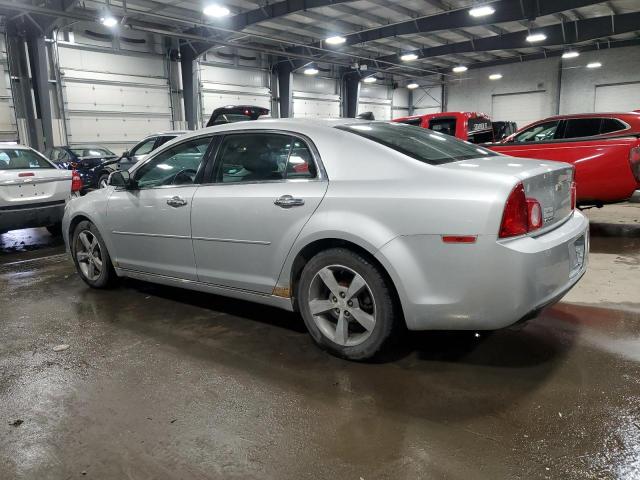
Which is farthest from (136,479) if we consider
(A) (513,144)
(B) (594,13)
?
(B) (594,13)

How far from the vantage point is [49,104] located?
1372 cm

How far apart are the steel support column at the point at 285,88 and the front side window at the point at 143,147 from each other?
992 centimetres

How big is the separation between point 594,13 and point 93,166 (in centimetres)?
1638

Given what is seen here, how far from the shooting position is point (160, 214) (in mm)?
3746

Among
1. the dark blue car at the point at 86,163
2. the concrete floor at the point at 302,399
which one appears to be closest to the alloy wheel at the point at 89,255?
the concrete floor at the point at 302,399

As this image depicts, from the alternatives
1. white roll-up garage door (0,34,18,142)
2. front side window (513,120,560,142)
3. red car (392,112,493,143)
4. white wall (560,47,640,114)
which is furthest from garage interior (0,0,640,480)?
white wall (560,47,640,114)

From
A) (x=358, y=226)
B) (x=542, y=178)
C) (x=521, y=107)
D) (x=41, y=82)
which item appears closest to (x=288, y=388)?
(x=358, y=226)

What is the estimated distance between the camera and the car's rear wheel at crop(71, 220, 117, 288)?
14.5 ft

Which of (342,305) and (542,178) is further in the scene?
(342,305)

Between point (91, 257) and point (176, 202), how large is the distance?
4.91 ft

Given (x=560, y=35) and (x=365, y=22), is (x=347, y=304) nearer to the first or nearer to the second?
(x=365, y=22)

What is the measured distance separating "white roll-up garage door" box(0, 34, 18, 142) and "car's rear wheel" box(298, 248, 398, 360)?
13.9 m

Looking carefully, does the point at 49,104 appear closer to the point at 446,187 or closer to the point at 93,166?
the point at 93,166

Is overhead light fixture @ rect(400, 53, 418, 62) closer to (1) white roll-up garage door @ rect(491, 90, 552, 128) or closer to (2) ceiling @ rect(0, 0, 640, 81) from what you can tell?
(2) ceiling @ rect(0, 0, 640, 81)
